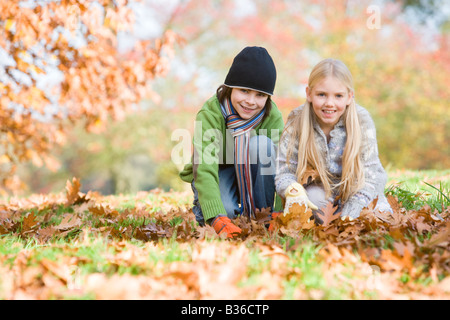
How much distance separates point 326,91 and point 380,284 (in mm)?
1378

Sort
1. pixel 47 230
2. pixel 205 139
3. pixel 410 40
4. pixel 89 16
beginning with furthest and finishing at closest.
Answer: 1. pixel 410 40
2. pixel 89 16
3. pixel 205 139
4. pixel 47 230

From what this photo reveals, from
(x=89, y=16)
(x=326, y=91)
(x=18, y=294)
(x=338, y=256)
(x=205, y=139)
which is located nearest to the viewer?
(x=18, y=294)

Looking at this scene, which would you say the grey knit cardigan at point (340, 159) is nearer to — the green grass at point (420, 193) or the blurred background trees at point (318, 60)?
the green grass at point (420, 193)

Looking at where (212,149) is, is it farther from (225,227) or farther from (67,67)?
(67,67)

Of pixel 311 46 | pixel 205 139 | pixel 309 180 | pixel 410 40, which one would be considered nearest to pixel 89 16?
pixel 205 139

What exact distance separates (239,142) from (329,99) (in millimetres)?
655

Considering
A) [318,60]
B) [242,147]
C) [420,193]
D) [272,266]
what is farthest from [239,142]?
[318,60]

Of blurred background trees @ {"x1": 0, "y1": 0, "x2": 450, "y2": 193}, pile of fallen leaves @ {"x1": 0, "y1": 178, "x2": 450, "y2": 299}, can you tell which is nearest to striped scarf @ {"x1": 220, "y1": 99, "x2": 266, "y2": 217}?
pile of fallen leaves @ {"x1": 0, "y1": 178, "x2": 450, "y2": 299}

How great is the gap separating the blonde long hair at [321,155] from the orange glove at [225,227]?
557 mm

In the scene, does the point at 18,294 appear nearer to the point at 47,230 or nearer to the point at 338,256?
the point at 47,230

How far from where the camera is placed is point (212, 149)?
274cm

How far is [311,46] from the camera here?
1038 cm

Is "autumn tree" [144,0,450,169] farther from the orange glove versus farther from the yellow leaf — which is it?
the orange glove
